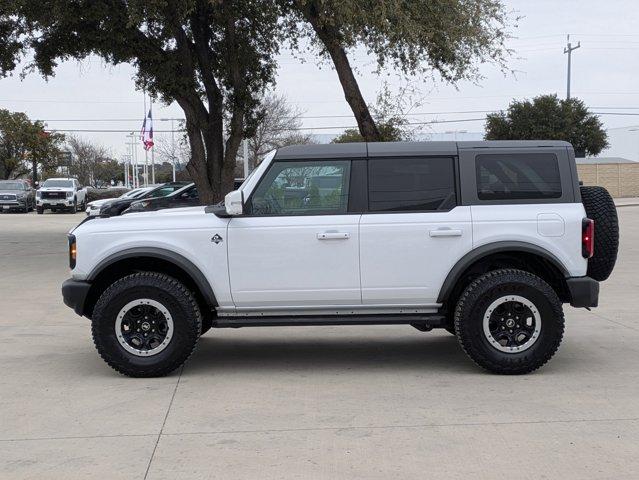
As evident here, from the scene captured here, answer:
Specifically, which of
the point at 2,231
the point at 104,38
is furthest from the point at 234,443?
the point at 2,231

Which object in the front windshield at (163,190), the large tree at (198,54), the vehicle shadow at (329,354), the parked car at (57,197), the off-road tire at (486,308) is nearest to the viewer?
the off-road tire at (486,308)

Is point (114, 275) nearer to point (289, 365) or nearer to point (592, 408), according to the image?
point (289, 365)

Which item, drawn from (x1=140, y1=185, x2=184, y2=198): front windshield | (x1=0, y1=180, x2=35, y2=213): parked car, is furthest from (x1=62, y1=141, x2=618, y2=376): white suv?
(x1=0, y1=180, x2=35, y2=213): parked car

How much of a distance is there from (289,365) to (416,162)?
2.17m

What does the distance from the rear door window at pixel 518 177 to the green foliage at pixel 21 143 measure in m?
61.9

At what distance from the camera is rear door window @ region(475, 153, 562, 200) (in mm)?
6738

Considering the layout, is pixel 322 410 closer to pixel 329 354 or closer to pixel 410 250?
pixel 410 250

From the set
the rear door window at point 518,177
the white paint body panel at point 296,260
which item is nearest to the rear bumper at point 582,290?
the rear door window at point 518,177

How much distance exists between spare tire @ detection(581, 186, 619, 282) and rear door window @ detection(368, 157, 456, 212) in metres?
1.30

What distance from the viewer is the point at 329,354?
7.68 m

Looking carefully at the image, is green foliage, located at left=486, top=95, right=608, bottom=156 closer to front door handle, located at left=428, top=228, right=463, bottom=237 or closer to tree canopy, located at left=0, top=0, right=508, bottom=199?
tree canopy, located at left=0, top=0, right=508, bottom=199

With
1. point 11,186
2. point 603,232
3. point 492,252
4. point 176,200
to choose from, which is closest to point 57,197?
point 11,186

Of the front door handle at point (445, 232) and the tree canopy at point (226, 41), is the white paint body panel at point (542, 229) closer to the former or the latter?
the front door handle at point (445, 232)

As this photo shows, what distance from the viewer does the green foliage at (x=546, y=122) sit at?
54394 millimetres
